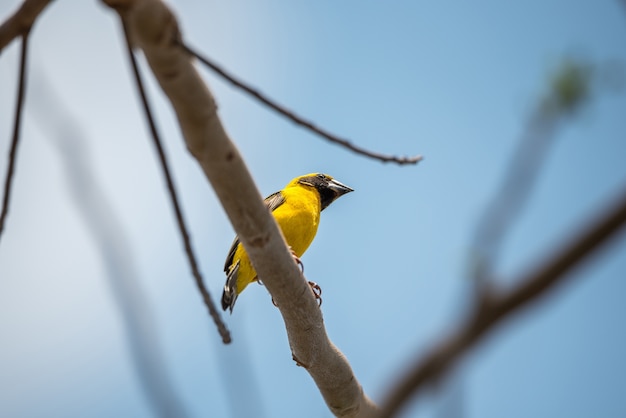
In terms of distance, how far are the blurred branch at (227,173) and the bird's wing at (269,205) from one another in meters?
1.87

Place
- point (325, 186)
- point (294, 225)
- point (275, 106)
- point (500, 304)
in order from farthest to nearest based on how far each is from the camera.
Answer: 1. point (325, 186)
2. point (294, 225)
3. point (275, 106)
4. point (500, 304)

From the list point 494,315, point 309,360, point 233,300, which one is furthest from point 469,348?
point 233,300

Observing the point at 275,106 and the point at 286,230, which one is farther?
the point at 286,230

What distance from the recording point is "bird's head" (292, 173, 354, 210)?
7.62m

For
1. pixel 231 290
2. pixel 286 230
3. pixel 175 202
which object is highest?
pixel 286 230

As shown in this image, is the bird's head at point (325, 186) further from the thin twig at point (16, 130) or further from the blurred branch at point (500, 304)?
the blurred branch at point (500, 304)

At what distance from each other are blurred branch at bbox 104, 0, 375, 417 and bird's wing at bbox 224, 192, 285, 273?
6.12 feet

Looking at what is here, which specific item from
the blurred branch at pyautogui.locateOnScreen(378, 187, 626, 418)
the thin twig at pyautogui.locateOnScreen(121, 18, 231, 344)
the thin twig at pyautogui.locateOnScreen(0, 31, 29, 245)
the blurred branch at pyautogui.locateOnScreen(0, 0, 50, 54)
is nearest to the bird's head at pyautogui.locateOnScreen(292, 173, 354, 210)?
the thin twig at pyautogui.locateOnScreen(121, 18, 231, 344)

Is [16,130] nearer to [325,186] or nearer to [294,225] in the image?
[294,225]

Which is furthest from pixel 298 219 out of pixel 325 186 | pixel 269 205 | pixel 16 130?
pixel 16 130

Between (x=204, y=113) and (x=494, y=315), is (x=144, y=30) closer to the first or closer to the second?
(x=204, y=113)

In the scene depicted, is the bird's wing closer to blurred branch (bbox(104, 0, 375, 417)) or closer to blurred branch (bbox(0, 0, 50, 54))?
blurred branch (bbox(104, 0, 375, 417))

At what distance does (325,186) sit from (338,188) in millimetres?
171

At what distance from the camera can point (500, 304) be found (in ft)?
3.21
